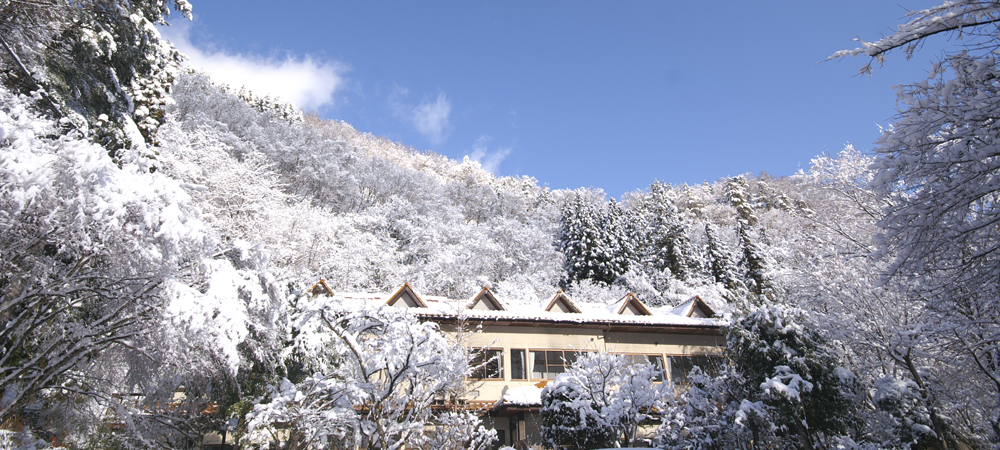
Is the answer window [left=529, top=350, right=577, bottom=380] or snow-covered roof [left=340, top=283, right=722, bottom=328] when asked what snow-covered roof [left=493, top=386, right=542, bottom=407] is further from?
snow-covered roof [left=340, top=283, right=722, bottom=328]

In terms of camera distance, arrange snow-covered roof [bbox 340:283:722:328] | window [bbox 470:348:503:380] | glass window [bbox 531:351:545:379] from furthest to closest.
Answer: glass window [bbox 531:351:545:379], window [bbox 470:348:503:380], snow-covered roof [bbox 340:283:722:328]

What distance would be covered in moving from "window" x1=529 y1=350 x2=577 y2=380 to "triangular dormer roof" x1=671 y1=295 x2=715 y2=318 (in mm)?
5937

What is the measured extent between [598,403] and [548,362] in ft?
20.3

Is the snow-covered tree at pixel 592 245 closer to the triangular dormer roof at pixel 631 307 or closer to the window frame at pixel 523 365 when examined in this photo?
the triangular dormer roof at pixel 631 307

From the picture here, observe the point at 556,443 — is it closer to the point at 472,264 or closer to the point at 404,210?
the point at 472,264

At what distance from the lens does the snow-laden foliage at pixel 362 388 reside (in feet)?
26.9

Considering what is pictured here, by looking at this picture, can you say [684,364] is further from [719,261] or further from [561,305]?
[719,261]

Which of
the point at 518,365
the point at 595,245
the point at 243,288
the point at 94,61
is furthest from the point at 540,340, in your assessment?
the point at 595,245

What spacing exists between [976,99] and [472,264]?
31140 mm

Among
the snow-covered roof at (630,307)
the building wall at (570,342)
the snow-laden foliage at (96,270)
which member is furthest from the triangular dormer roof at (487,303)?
the snow-laden foliage at (96,270)

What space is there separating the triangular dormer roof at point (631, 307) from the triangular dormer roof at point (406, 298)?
7.99 metres

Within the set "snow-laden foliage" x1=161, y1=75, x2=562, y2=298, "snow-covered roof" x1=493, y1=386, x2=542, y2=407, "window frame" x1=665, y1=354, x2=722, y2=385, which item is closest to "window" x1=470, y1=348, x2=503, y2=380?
"snow-covered roof" x1=493, y1=386, x2=542, y2=407

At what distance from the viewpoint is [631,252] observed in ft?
124

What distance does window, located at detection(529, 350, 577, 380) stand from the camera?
1812cm
